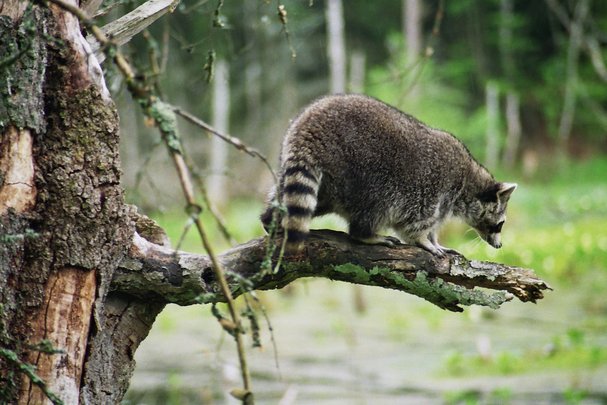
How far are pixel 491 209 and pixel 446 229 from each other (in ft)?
22.4

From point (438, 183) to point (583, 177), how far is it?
13396 mm

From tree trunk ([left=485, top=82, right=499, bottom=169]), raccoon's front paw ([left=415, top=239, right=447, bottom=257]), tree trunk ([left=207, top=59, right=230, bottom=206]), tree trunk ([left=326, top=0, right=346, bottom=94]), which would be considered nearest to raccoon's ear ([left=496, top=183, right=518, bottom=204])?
raccoon's front paw ([left=415, top=239, right=447, bottom=257])

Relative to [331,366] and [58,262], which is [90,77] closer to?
[58,262]

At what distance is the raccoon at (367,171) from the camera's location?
3.79 m

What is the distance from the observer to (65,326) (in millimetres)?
2848

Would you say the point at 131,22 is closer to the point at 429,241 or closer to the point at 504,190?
the point at 429,241

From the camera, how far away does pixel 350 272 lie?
11.0 ft

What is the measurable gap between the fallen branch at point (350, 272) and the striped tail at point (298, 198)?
0.18 ft

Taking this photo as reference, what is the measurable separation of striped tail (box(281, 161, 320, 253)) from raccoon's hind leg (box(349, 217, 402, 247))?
0.25 meters

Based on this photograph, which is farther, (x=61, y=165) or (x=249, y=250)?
(x=249, y=250)

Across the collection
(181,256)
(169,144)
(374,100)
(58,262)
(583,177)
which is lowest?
(169,144)

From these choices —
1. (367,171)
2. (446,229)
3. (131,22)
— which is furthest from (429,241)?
(446,229)

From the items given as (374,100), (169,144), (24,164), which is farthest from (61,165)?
(374,100)

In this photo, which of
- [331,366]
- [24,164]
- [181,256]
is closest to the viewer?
[24,164]
